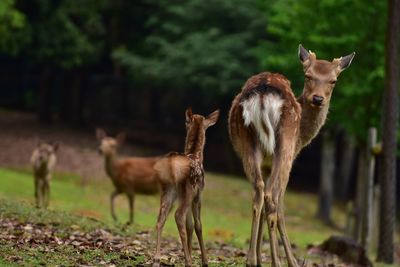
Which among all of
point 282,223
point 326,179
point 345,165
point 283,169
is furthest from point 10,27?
point 283,169

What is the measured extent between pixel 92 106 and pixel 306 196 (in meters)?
16.0

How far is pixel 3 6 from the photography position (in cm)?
2647

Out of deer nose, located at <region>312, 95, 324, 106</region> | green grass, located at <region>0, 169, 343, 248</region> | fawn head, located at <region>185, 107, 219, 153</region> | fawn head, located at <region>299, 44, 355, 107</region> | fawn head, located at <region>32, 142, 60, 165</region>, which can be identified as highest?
fawn head, located at <region>299, 44, 355, 107</region>

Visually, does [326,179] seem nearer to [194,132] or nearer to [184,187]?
[194,132]

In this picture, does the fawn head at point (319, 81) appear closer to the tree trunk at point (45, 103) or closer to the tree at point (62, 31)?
the tree at point (62, 31)

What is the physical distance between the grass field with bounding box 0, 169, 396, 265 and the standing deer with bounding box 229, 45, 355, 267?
6.71 m

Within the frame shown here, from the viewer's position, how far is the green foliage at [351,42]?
20922 mm

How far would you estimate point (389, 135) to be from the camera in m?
13.9

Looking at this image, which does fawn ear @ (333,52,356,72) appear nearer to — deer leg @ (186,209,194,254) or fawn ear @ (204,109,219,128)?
fawn ear @ (204,109,219,128)

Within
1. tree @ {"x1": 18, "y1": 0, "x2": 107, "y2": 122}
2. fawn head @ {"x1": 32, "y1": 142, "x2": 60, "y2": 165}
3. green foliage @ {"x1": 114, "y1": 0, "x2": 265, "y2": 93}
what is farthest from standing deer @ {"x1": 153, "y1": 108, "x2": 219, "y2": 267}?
tree @ {"x1": 18, "y1": 0, "x2": 107, "y2": 122}

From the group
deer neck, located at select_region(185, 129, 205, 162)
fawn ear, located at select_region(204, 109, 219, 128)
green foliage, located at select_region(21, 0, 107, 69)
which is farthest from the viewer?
green foliage, located at select_region(21, 0, 107, 69)

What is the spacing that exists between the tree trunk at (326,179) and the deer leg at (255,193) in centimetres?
1941

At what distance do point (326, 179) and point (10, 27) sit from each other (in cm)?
1188

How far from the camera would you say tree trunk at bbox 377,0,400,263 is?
13664 millimetres
